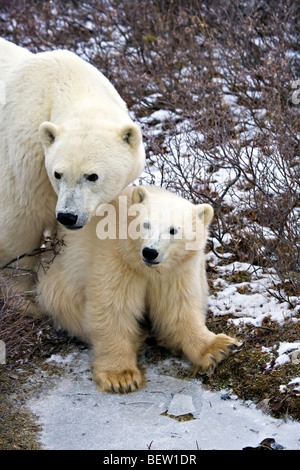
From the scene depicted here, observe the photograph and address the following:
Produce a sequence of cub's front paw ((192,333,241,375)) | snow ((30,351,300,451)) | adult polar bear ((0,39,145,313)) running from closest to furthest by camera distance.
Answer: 1. snow ((30,351,300,451))
2. adult polar bear ((0,39,145,313))
3. cub's front paw ((192,333,241,375))

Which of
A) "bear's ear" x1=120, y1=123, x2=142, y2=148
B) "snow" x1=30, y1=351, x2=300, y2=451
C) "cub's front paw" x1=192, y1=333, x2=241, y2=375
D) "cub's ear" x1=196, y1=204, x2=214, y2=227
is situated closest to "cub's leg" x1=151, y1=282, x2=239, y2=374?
"cub's front paw" x1=192, y1=333, x2=241, y2=375

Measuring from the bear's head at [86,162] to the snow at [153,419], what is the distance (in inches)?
31.9

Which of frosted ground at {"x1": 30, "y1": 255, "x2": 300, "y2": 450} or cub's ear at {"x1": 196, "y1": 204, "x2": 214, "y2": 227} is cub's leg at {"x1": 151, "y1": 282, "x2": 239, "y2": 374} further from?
cub's ear at {"x1": 196, "y1": 204, "x2": 214, "y2": 227}

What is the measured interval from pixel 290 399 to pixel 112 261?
103 cm

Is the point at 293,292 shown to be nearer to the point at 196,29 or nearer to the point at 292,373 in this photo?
the point at 292,373

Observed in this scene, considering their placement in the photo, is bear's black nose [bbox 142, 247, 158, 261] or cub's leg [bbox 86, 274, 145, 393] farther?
cub's leg [bbox 86, 274, 145, 393]

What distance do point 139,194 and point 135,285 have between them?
0.43 m

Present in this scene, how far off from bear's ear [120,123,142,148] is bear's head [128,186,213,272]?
22 centimetres

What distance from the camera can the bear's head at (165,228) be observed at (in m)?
3.17

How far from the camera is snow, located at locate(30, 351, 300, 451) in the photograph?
2.98 metres

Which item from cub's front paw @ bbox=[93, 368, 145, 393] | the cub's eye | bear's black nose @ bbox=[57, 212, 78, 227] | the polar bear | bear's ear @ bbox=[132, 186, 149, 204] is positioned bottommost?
cub's front paw @ bbox=[93, 368, 145, 393]

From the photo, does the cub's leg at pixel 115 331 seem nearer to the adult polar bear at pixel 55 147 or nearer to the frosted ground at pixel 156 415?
the frosted ground at pixel 156 415

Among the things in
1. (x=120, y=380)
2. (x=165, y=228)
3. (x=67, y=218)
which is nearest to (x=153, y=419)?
(x=120, y=380)

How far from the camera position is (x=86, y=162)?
3.20 metres
